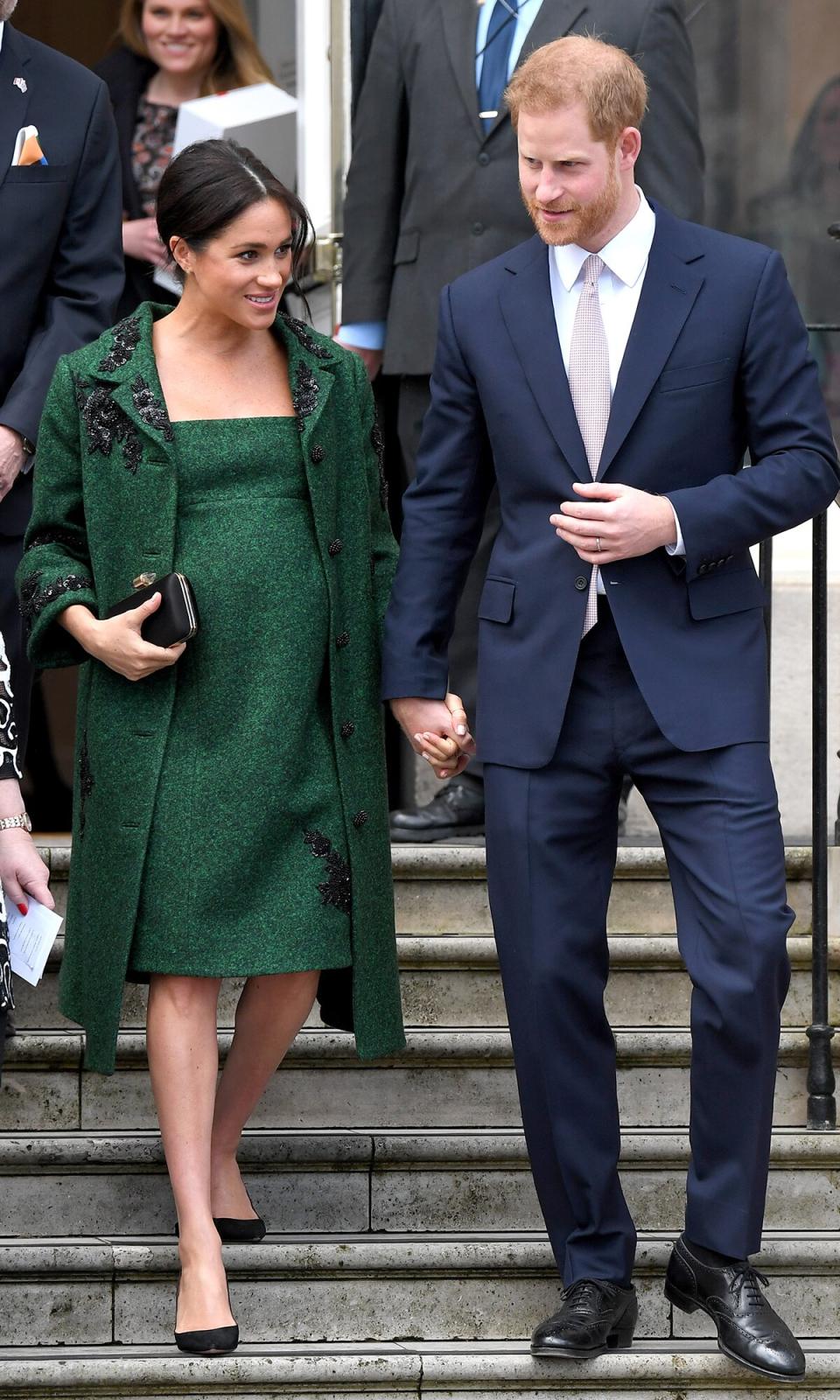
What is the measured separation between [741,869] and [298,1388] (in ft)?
3.43

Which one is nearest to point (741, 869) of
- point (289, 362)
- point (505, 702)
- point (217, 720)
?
point (505, 702)

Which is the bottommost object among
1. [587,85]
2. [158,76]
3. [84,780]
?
[84,780]

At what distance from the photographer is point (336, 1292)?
3740 millimetres

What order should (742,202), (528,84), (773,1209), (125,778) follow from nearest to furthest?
(528,84), (125,778), (773,1209), (742,202)

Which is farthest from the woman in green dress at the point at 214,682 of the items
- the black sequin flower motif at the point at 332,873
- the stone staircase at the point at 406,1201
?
the stone staircase at the point at 406,1201

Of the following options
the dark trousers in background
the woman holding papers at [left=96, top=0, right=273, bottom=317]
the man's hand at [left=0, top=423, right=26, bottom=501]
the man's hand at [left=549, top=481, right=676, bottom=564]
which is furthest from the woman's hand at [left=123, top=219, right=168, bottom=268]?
the man's hand at [left=549, top=481, right=676, bottom=564]

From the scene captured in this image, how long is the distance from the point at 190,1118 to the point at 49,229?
65.5 inches

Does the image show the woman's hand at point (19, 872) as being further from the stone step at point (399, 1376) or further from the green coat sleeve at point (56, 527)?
the stone step at point (399, 1376)

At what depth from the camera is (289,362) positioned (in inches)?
147

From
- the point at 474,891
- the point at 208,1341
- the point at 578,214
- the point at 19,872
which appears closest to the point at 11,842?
the point at 19,872

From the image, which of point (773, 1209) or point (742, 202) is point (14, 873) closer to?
point (773, 1209)

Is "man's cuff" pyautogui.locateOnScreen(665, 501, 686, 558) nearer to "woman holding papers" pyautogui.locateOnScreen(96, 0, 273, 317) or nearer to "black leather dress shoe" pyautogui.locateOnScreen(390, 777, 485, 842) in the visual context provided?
"black leather dress shoe" pyautogui.locateOnScreen(390, 777, 485, 842)

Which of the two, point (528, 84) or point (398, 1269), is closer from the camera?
point (528, 84)

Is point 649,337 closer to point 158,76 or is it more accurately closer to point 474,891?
point 474,891
